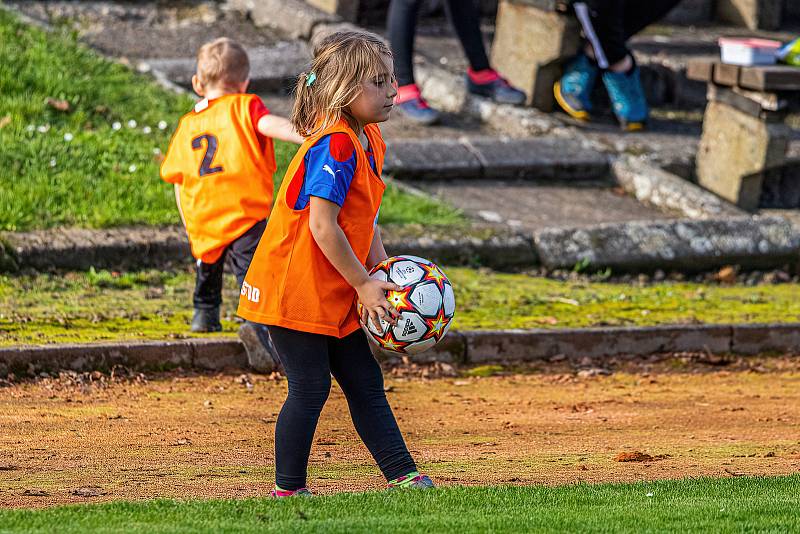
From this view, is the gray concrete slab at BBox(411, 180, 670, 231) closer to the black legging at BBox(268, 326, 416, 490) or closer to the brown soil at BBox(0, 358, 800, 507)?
the brown soil at BBox(0, 358, 800, 507)

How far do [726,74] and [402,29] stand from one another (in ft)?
8.88

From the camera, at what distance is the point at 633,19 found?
1284 cm

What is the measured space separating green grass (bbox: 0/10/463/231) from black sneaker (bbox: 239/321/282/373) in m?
2.13

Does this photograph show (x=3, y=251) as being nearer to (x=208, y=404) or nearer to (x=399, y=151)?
(x=208, y=404)

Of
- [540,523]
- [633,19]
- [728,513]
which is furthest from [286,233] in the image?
[633,19]

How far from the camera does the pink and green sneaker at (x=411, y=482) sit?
448cm

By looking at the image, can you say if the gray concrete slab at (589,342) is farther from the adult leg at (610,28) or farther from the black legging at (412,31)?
the adult leg at (610,28)

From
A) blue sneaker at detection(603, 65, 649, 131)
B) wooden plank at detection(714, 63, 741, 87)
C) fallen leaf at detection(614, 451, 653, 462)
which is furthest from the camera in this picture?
blue sneaker at detection(603, 65, 649, 131)

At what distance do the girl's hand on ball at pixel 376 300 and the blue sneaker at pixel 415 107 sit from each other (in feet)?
25.6

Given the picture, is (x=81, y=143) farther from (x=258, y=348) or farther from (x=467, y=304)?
(x=258, y=348)

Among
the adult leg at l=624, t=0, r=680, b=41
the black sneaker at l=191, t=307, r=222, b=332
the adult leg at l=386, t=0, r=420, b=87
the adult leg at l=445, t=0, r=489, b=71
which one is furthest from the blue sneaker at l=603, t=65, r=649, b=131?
the black sneaker at l=191, t=307, r=222, b=332

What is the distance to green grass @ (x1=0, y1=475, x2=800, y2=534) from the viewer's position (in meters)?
3.87

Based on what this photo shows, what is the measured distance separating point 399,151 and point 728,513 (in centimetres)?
701

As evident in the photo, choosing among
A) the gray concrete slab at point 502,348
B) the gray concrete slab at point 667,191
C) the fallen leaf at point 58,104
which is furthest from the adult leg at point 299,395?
the gray concrete slab at point 667,191
